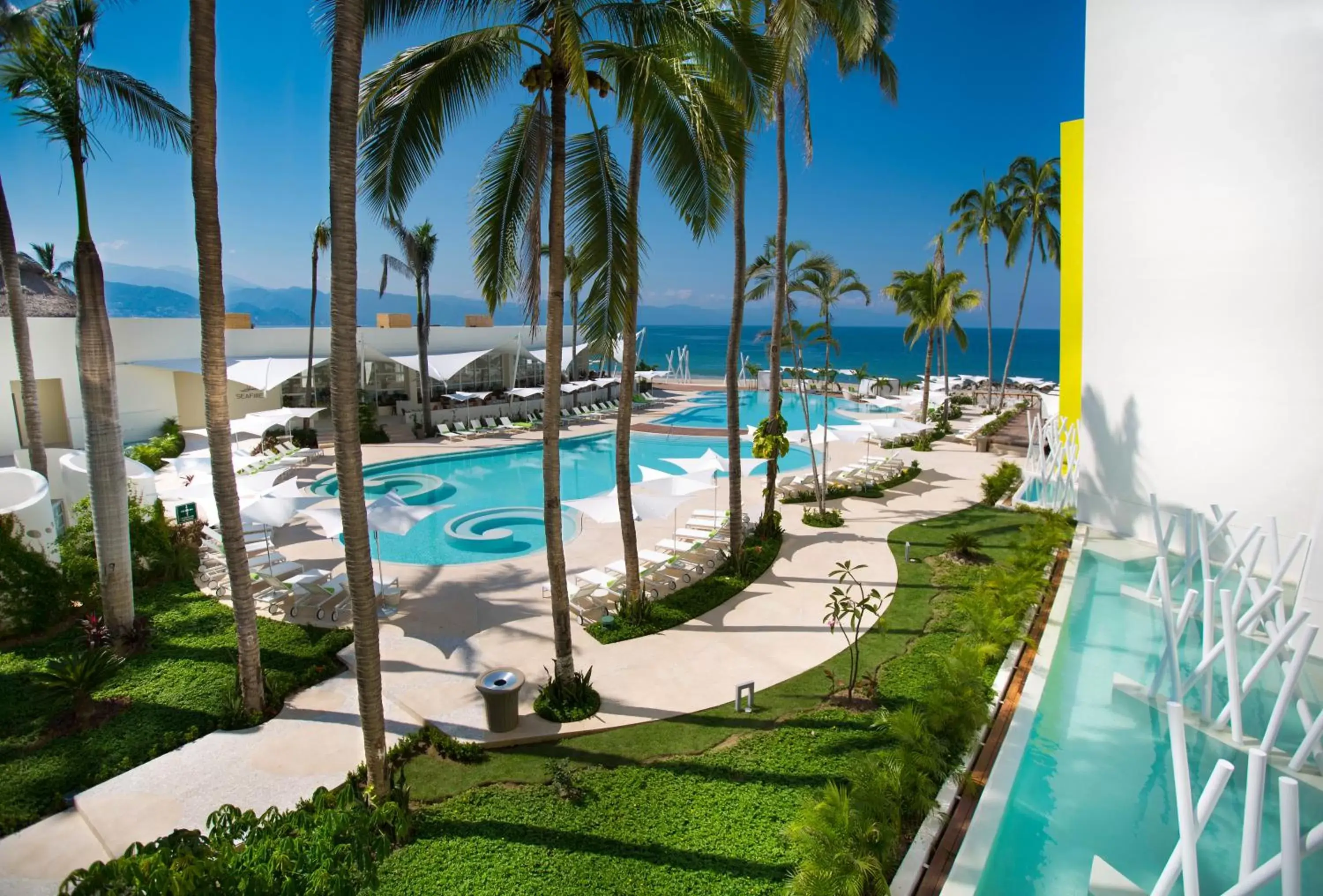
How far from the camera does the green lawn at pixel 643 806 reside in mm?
5492

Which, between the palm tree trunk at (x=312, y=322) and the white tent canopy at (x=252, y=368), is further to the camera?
the palm tree trunk at (x=312, y=322)

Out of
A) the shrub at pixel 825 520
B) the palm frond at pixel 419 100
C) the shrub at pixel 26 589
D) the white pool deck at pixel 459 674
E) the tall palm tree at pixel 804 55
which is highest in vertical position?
the tall palm tree at pixel 804 55

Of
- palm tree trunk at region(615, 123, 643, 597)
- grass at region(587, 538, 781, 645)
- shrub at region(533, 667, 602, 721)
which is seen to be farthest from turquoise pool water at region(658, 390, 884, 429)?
shrub at region(533, 667, 602, 721)

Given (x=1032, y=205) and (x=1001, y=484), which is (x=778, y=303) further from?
(x=1032, y=205)

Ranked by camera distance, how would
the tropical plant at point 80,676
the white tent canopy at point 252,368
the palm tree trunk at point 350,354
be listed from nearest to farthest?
the palm tree trunk at point 350,354, the tropical plant at point 80,676, the white tent canopy at point 252,368

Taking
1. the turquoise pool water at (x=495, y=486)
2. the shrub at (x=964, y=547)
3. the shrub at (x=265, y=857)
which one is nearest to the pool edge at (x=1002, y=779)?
the shrub at (x=964, y=547)

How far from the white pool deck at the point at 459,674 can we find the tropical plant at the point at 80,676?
1.47m

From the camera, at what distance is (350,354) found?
218 inches

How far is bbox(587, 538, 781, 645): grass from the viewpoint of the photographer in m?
10.4

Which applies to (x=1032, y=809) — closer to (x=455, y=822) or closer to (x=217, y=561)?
(x=455, y=822)

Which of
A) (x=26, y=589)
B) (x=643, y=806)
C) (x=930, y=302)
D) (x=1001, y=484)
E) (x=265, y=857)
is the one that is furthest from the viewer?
(x=930, y=302)

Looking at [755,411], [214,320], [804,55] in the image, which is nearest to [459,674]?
[214,320]

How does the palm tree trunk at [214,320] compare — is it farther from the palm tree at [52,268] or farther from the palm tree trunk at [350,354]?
the palm tree at [52,268]

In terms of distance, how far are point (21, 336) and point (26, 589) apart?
4486 mm
